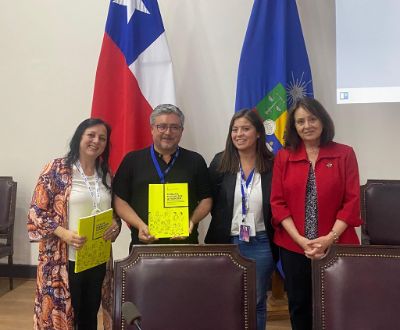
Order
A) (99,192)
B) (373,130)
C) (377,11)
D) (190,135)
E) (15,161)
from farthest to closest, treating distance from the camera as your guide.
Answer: (15,161), (190,135), (373,130), (377,11), (99,192)

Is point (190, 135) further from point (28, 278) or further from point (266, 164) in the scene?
point (28, 278)

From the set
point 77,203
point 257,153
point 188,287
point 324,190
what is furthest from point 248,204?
point 77,203

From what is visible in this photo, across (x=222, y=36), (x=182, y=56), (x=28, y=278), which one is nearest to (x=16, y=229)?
(x=28, y=278)

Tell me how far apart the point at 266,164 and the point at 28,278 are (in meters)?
2.89

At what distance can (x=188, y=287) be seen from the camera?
62.6 inches

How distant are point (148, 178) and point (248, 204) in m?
0.54

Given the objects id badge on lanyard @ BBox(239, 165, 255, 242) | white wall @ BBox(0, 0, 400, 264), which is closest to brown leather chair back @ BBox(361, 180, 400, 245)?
white wall @ BBox(0, 0, 400, 264)

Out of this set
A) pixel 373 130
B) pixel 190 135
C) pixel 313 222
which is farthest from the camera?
pixel 190 135

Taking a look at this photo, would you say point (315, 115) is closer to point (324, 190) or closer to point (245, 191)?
point (324, 190)

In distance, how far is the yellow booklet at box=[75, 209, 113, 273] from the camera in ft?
6.64

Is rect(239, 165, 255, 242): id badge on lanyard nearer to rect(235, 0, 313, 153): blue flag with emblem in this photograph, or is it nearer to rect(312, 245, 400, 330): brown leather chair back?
rect(312, 245, 400, 330): brown leather chair back

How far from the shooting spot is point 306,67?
10.3 feet

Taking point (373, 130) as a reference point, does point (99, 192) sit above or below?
below

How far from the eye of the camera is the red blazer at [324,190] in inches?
81.4
